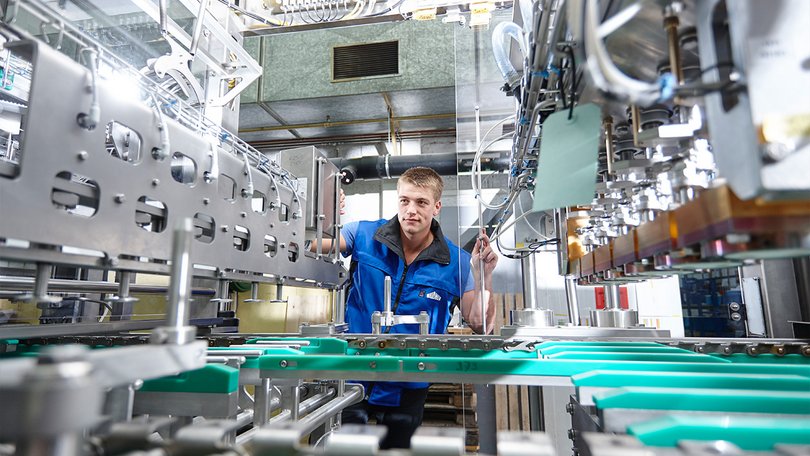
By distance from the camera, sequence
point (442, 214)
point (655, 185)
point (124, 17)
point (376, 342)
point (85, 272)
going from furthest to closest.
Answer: point (442, 214) → point (124, 17) → point (85, 272) → point (376, 342) → point (655, 185)

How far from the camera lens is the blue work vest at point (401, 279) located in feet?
7.57

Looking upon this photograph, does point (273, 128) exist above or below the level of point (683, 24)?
above

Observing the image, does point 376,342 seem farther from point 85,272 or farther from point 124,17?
point 124,17

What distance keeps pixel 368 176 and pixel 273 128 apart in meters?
1.24

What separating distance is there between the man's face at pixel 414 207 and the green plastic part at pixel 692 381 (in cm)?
173

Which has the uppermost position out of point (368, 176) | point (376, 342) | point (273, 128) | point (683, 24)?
point (273, 128)

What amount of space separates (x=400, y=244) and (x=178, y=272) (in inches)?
74.1

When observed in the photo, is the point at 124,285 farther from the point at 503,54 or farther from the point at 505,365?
the point at 503,54

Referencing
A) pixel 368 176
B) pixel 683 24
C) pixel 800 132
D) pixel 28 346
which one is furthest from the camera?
pixel 368 176

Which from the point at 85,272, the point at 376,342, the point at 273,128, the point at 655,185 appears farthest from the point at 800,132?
the point at 273,128

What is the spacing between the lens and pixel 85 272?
1601mm

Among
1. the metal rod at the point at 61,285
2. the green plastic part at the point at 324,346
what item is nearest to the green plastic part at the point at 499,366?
the green plastic part at the point at 324,346

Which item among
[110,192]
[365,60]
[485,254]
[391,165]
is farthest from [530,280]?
[365,60]

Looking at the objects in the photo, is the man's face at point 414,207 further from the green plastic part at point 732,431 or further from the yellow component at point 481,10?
the green plastic part at point 732,431
